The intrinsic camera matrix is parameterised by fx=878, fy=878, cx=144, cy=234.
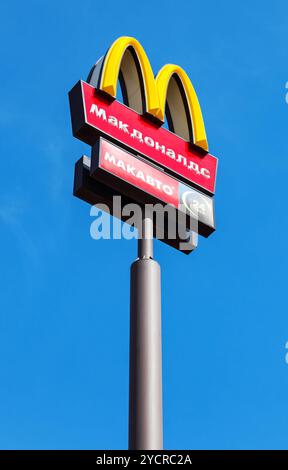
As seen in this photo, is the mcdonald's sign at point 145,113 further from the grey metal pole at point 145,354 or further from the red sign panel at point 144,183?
the grey metal pole at point 145,354

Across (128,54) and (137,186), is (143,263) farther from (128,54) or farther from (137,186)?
(128,54)

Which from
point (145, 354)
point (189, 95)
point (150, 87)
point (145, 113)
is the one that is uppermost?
point (189, 95)

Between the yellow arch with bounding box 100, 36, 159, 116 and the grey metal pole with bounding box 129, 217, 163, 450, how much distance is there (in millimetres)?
3524

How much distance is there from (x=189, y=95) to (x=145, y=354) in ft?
23.5

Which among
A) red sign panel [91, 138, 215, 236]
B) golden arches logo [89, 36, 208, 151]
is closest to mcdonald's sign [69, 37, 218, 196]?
golden arches logo [89, 36, 208, 151]

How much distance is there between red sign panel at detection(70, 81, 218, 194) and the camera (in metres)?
18.3

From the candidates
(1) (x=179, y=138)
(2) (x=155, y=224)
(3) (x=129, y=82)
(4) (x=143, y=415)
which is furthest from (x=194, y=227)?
(4) (x=143, y=415)

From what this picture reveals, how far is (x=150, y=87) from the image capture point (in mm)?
19625

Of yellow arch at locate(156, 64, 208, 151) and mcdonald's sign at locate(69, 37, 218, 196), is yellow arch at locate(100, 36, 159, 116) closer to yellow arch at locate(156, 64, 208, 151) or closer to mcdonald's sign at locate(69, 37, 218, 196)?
mcdonald's sign at locate(69, 37, 218, 196)

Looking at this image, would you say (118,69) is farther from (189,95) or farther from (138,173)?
(138,173)

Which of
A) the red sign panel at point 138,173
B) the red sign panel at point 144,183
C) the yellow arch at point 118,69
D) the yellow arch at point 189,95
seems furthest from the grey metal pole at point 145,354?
the yellow arch at point 189,95

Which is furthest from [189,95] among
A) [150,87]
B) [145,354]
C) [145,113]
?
[145,354]
